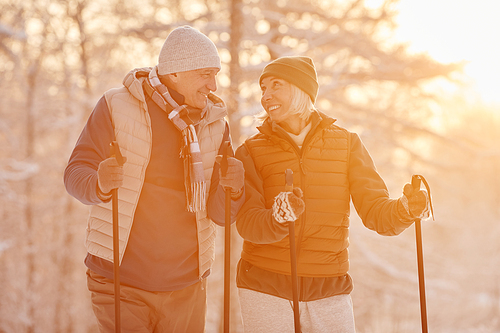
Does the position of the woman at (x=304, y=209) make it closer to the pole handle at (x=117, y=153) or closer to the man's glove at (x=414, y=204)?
the man's glove at (x=414, y=204)

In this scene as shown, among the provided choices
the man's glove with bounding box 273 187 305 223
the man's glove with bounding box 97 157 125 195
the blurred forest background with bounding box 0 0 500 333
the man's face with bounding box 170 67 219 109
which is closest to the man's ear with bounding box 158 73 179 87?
the man's face with bounding box 170 67 219 109

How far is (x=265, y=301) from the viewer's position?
210 centimetres

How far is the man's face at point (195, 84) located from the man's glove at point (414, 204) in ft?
3.36

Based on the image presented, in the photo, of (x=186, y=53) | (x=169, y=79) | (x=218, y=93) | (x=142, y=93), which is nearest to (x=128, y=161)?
(x=142, y=93)

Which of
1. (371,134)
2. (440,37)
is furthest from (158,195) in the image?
(440,37)

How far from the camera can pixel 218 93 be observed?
21.6 ft

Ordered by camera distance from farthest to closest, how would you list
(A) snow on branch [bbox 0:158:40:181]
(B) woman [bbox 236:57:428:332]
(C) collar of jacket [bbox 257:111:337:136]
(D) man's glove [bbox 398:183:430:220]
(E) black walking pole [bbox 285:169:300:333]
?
(A) snow on branch [bbox 0:158:40:181] < (C) collar of jacket [bbox 257:111:337:136] < (B) woman [bbox 236:57:428:332] < (E) black walking pole [bbox 285:169:300:333] < (D) man's glove [bbox 398:183:430:220]

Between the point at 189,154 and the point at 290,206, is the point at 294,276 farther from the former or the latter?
the point at 189,154

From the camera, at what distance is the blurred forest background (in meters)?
6.94

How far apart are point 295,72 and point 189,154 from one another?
661mm

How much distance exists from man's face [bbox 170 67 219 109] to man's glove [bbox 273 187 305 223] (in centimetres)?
68

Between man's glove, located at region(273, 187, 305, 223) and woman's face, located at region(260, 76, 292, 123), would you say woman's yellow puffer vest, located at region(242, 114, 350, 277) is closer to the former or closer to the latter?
woman's face, located at region(260, 76, 292, 123)

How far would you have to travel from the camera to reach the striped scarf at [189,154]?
210 centimetres

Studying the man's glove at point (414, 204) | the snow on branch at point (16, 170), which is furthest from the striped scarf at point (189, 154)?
the snow on branch at point (16, 170)
